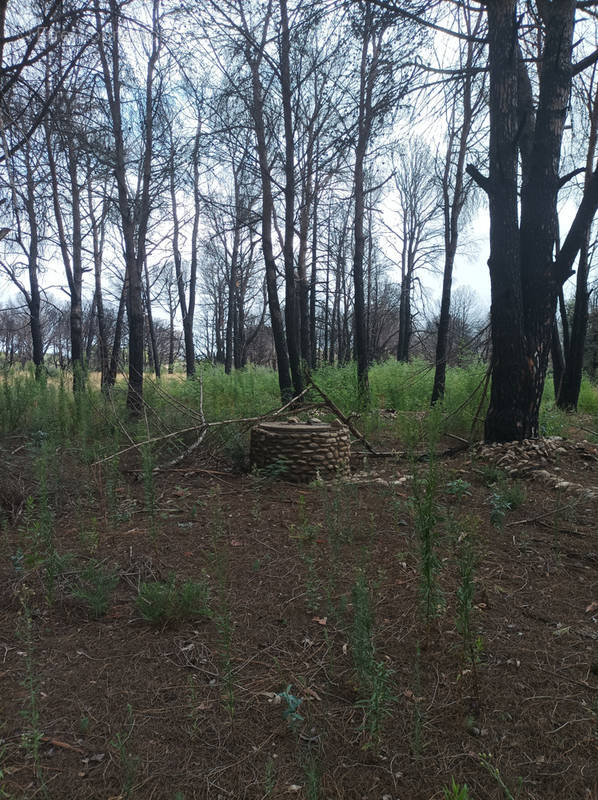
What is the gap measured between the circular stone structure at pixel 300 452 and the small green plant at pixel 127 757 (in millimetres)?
3206

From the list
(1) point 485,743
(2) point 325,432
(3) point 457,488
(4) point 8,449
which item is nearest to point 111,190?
(4) point 8,449

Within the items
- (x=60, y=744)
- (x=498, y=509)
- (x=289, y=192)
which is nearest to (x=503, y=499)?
(x=498, y=509)

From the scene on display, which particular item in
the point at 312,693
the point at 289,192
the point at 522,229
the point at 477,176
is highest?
the point at 289,192

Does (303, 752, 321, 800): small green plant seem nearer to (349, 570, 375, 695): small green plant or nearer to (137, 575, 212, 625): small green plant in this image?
(349, 570, 375, 695): small green plant

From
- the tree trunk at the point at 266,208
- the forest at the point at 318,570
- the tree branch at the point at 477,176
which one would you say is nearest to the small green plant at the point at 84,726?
the forest at the point at 318,570

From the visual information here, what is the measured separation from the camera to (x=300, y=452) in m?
5.04

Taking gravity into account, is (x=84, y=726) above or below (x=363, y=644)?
below

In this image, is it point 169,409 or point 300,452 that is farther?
point 169,409

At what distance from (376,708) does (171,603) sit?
1205 millimetres

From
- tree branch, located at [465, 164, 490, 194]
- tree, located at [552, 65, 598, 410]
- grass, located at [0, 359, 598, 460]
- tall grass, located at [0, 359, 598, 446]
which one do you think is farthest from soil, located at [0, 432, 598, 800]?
tree, located at [552, 65, 598, 410]

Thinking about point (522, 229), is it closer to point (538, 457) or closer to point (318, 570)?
point (538, 457)

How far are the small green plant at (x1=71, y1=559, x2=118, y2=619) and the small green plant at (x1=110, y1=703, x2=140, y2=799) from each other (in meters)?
0.82

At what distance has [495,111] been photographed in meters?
5.65

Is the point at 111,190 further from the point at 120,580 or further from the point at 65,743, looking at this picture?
the point at 65,743
